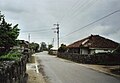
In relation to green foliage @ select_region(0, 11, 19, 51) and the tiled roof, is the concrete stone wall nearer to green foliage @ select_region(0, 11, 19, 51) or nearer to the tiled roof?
green foliage @ select_region(0, 11, 19, 51)

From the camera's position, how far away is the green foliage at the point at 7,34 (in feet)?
104

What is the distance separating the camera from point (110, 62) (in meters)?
38.1

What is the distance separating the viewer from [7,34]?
33.2 meters

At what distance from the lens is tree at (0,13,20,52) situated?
31.7m

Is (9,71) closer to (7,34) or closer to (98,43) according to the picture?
(7,34)

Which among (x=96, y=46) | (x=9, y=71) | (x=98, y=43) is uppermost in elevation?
(x=98, y=43)

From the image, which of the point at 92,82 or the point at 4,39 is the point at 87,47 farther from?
the point at 92,82

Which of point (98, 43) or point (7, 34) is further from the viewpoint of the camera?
point (98, 43)

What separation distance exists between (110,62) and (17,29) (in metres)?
14.5

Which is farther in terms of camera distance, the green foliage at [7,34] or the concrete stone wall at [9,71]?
the green foliage at [7,34]

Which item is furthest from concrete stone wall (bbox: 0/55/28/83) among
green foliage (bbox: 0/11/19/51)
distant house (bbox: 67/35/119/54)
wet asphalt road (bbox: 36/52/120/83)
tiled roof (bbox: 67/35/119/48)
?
tiled roof (bbox: 67/35/119/48)

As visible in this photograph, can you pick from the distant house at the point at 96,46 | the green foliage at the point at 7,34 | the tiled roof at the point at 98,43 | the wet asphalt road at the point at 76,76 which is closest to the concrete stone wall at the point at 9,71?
the wet asphalt road at the point at 76,76

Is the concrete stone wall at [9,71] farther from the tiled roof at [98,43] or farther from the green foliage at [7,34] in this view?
the tiled roof at [98,43]

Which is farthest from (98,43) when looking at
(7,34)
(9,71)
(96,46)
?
(9,71)
